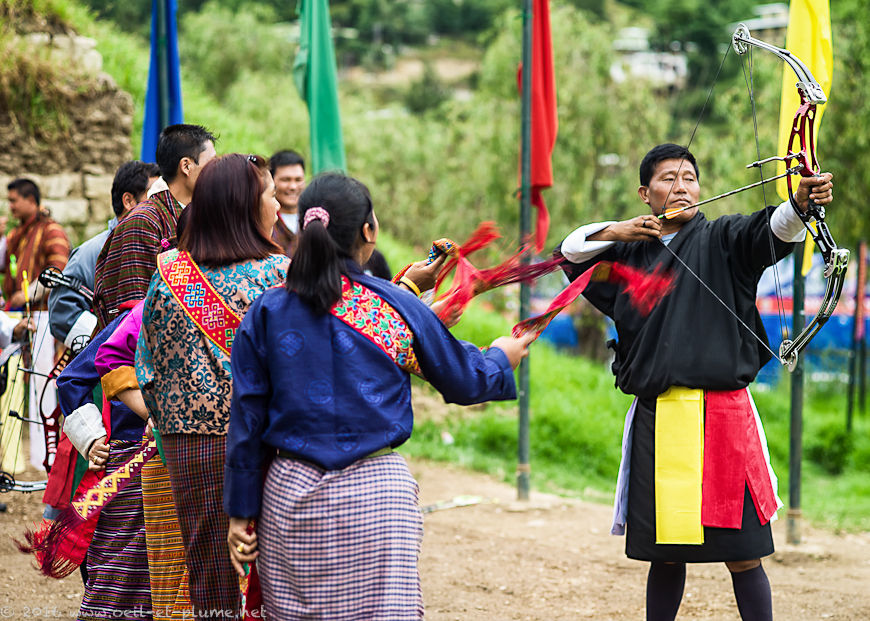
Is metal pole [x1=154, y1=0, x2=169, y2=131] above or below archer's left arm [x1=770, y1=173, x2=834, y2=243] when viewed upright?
above

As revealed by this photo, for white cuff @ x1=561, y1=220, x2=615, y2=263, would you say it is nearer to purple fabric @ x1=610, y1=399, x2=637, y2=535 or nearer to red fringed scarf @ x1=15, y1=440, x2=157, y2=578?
purple fabric @ x1=610, y1=399, x2=637, y2=535

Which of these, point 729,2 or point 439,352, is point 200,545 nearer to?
point 439,352

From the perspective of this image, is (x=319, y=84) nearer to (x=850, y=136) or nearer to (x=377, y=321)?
(x=377, y=321)

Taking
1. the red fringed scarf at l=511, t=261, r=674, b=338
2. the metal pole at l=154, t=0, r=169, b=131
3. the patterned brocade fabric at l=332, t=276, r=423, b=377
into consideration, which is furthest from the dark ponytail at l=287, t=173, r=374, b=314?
the metal pole at l=154, t=0, r=169, b=131

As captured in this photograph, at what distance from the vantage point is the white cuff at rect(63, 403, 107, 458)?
10.1 feet

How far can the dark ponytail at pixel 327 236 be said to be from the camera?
2.30 meters

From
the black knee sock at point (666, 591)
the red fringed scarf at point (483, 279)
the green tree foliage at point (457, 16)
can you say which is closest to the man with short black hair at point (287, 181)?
the red fringed scarf at point (483, 279)

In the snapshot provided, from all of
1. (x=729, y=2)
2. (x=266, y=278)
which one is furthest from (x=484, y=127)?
(x=729, y=2)

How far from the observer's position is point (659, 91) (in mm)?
21531

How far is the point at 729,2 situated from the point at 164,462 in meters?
50.0

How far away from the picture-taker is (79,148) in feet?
28.8

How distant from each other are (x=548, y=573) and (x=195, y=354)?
325cm

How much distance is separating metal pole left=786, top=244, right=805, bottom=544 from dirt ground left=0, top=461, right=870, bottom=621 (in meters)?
0.17

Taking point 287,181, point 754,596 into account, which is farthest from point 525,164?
point 754,596
